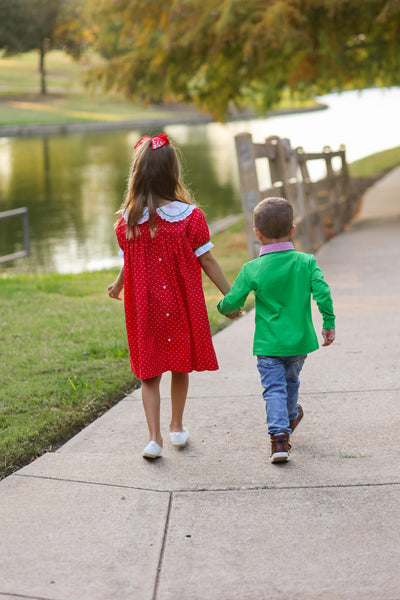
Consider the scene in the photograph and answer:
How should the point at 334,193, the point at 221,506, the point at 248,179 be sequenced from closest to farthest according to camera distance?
the point at 221,506
the point at 248,179
the point at 334,193

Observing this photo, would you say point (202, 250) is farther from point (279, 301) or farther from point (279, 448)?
point (279, 448)

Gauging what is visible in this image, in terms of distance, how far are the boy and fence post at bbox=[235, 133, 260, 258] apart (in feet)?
15.3

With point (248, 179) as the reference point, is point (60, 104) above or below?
below

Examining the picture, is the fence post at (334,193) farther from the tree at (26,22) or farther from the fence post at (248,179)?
the tree at (26,22)

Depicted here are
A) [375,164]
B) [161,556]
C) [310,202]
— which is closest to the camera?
[161,556]

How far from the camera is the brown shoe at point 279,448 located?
3.71m

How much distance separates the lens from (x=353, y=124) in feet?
159

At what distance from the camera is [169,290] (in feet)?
12.5

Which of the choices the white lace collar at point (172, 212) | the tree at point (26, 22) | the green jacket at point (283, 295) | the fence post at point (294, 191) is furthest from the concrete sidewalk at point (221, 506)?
the tree at point (26, 22)

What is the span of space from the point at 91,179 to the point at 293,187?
591 inches

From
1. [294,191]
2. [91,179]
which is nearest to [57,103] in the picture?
[91,179]

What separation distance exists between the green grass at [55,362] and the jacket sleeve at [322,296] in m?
1.57

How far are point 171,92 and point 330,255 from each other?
18.4 ft

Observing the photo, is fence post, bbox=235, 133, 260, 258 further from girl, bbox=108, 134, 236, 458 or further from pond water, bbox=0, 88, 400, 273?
girl, bbox=108, 134, 236, 458
